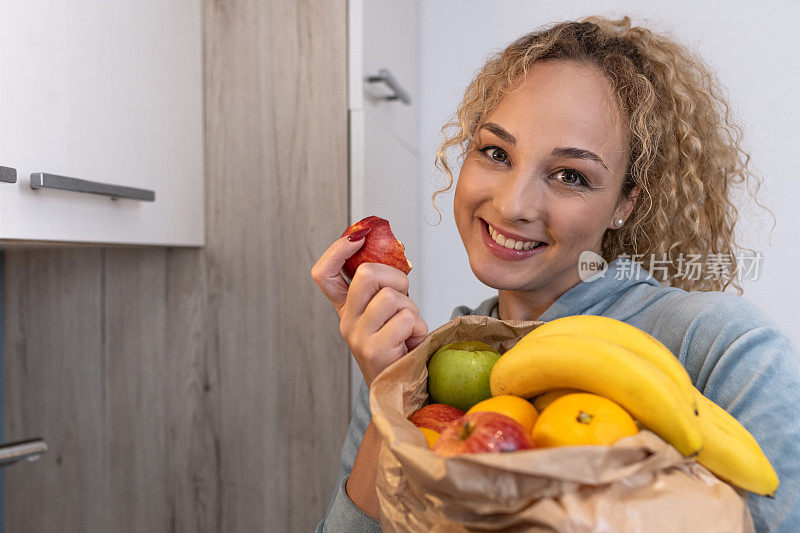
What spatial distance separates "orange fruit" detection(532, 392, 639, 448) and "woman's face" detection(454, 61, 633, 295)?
1.32 feet

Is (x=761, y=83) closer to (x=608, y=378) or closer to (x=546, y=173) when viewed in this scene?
(x=546, y=173)

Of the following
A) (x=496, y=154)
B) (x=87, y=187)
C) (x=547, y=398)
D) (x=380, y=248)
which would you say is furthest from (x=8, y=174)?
(x=547, y=398)

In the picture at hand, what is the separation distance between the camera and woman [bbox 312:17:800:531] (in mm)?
690

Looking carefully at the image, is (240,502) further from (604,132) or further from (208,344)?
(604,132)

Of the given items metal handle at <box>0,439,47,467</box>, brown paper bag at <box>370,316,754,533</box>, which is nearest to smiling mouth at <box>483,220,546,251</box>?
brown paper bag at <box>370,316,754,533</box>

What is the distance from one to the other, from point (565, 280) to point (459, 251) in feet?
2.89

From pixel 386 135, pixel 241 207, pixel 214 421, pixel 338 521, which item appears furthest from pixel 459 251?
pixel 338 521

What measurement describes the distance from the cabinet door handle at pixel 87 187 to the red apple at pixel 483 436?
76cm

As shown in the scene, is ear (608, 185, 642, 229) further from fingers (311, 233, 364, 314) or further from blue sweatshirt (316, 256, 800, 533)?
fingers (311, 233, 364, 314)

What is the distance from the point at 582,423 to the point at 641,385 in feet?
0.20

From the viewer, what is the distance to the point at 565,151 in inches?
32.3

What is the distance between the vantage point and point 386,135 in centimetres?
146

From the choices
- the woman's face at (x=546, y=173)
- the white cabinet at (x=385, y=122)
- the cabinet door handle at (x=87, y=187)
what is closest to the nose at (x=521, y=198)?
the woman's face at (x=546, y=173)

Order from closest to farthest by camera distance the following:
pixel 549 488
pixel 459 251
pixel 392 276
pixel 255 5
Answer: pixel 549 488
pixel 392 276
pixel 255 5
pixel 459 251
